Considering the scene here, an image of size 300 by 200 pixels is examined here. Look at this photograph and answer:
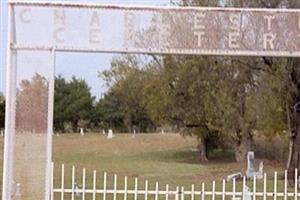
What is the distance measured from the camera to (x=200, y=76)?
3122cm

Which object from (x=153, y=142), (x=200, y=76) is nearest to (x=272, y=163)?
(x=200, y=76)

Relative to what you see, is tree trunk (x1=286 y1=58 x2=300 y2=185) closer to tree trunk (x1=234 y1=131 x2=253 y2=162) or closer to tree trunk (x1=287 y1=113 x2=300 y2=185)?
tree trunk (x1=287 y1=113 x2=300 y2=185)

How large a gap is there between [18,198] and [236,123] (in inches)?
990

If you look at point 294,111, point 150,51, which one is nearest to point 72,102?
point 294,111

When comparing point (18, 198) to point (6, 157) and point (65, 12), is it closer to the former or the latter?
point (6, 157)

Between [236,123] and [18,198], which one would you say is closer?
[18,198]

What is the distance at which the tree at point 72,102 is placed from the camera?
178 feet

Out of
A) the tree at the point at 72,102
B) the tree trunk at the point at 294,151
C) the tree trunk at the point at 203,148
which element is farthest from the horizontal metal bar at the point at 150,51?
the tree at the point at 72,102

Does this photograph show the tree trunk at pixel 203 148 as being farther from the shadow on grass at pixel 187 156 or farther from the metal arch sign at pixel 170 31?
the metal arch sign at pixel 170 31

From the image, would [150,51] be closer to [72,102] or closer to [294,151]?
[294,151]

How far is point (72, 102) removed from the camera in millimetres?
54625

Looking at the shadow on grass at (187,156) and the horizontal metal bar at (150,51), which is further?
the shadow on grass at (187,156)

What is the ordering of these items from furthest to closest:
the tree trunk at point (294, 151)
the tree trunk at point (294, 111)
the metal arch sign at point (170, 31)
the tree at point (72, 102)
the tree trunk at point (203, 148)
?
the tree at point (72, 102) → the tree trunk at point (203, 148) → the tree trunk at point (294, 151) → the tree trunk at point (294, 111) → the metal arch sign at point (170, 31)

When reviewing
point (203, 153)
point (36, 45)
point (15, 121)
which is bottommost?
point (203, 153)
